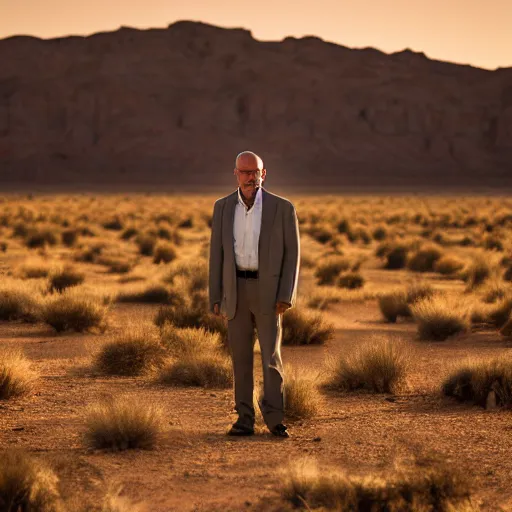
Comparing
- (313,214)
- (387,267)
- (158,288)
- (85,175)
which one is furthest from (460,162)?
(158,288)

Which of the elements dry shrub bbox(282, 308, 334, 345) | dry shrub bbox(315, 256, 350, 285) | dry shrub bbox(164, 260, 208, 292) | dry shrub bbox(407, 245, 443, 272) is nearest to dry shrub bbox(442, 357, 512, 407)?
dry shrub bbox(282, 308, 334, 345)

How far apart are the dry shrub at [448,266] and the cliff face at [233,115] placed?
3508 inches

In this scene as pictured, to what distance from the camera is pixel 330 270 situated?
20.1 m

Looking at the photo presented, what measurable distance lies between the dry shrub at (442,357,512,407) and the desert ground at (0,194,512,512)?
1 centimetres

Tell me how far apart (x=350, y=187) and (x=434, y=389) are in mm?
103691

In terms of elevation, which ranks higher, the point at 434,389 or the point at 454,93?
the point at 454,93

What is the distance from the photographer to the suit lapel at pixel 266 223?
23.3 ft

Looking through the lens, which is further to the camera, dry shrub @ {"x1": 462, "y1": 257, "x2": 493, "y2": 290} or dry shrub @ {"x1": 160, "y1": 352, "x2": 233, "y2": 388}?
dry shrub @ {"x1": 462, "y1": 257, "x2": 493, "y2": 290}

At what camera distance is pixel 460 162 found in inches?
4838

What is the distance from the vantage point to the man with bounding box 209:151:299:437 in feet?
23.3

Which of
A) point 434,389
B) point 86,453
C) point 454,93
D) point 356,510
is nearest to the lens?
point 356,510

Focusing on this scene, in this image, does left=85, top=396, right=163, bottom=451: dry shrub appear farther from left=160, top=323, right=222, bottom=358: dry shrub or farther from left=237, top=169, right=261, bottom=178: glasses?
left=160, top=323, right=222, bottom=358: dry shrub

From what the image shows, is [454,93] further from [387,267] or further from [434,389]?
[434,389]

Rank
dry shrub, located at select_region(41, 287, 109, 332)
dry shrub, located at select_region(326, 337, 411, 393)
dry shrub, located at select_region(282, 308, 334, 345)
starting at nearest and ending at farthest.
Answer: dry shrub, located at select_region(326, 337, 411, 393), dry shrub, located at select_region(282, 308, 334, 345), dry shrub, located at select_region(41, 287, 109, 332)
